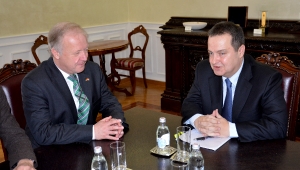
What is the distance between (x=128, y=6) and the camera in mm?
6332

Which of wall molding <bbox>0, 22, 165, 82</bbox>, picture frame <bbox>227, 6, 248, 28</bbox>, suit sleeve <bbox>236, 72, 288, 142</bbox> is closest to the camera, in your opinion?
suit sleeve <bbox>236, 72, 288, 142</bbox>

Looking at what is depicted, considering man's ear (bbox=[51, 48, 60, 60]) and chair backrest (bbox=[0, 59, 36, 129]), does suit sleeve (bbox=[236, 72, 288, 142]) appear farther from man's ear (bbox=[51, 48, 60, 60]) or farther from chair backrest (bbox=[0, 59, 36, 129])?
chair backrest (bbox=[0, 59, 36, 129])

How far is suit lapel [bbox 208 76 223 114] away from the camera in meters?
2.21

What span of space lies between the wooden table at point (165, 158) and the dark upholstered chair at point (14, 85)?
1.54 ft

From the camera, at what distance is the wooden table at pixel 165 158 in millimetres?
1526

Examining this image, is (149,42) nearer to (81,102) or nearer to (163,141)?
(81,102)

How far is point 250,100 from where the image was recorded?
207cm

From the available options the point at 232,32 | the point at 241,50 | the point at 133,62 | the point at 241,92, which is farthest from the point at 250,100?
the point at 133,62

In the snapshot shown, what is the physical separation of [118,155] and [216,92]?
0.95m

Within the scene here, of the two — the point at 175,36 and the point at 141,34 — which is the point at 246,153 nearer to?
the point at 175,36

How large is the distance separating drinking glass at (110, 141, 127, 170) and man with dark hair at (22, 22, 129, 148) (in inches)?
12.6

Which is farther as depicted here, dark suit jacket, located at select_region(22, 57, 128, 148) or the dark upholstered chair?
the dark upholstered chair

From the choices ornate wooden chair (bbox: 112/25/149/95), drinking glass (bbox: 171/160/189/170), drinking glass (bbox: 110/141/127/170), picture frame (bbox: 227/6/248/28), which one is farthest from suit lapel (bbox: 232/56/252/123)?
ornate wooden chair (bbox: 112/25/149/95)

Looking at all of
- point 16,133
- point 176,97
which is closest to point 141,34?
point 176,97
